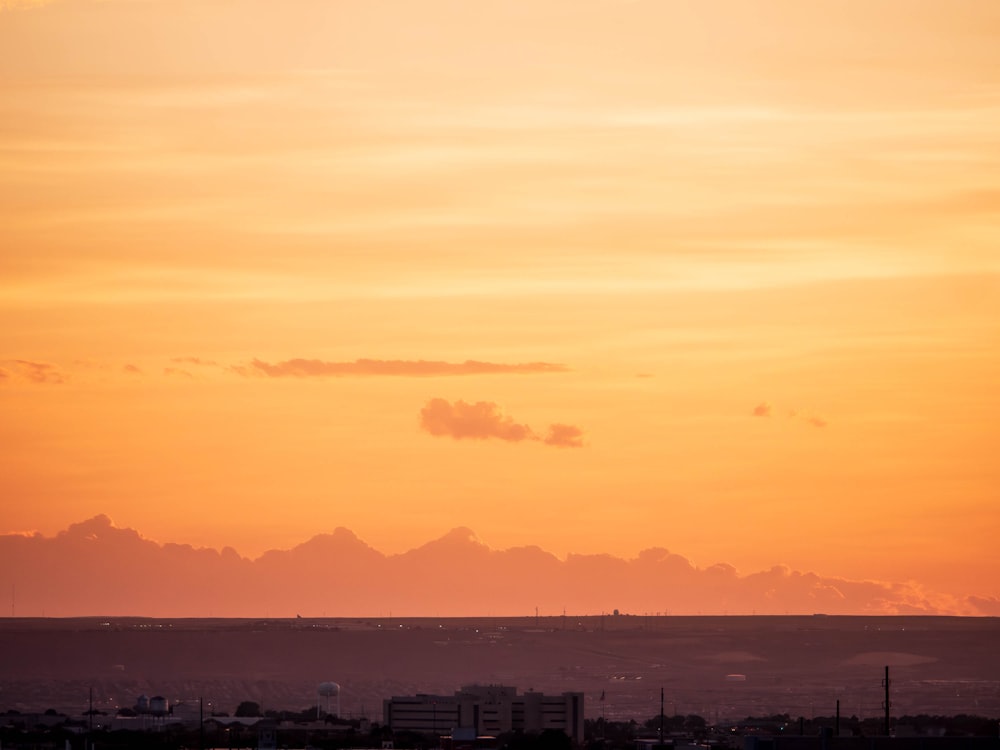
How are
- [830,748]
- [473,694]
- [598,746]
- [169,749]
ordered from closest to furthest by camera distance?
[830,748], [169,749], [598,746], [473,694]

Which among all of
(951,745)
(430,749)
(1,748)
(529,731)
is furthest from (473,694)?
(951,745)

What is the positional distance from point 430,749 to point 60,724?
41.5 metres

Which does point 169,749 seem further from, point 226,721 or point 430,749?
point 226,721

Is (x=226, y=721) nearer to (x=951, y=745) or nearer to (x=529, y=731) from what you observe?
(x=529, y=731)

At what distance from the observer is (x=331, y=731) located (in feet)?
552

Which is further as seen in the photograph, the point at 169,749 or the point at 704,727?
the point at 704,727

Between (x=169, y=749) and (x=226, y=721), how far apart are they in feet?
175

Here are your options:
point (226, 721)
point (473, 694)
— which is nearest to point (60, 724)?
point (226, 721)

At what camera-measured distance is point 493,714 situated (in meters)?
185

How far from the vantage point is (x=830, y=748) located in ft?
279

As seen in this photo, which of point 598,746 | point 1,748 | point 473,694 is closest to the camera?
point 1,748

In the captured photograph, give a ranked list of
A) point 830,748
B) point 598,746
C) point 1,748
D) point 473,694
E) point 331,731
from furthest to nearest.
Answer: point 473,694 → point 331,731 → point 598,746 → point 1,748 → point 830,748

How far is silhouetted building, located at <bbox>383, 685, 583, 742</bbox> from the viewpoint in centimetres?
18225

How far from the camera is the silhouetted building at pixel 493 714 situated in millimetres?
182250
